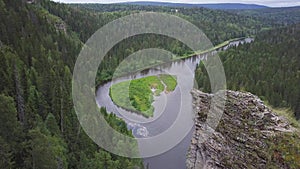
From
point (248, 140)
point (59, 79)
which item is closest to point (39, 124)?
point (59, 79)

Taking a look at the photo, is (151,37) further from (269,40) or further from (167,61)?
(269,40)

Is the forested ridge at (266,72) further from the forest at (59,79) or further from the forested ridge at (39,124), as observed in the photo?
the forested ridge at (39,124)

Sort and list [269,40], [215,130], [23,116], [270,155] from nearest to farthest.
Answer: [270,155] < [215,130] < [23,116] < [269,40]

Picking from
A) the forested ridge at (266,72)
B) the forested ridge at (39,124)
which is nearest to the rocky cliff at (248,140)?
the forested ridge at (39,124)

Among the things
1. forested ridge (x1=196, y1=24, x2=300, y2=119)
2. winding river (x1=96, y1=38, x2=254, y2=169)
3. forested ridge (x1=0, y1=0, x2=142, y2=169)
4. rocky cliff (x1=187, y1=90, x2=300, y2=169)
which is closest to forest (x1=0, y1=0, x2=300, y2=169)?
forested ridge (x1=0, y1=0, x2=142, y2=169)

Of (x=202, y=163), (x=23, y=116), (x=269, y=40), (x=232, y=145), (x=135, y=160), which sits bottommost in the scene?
(x=135, y=160)

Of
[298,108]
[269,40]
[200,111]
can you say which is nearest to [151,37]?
[269,40]

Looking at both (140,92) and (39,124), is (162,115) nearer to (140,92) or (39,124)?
(140,92)

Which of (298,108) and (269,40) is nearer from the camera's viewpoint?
(298,108)
